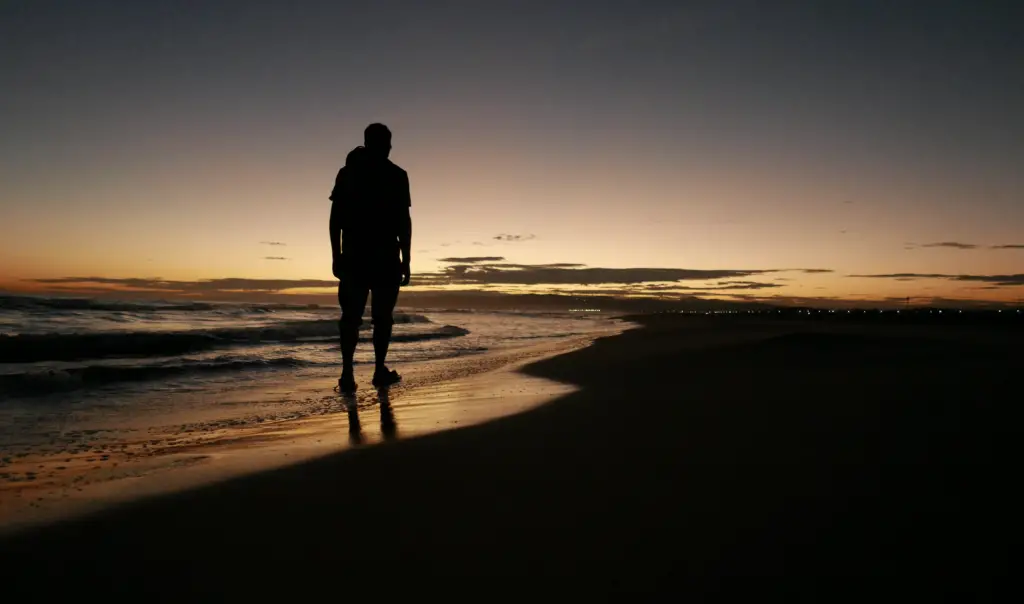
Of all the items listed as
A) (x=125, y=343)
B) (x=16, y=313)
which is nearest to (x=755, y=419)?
(x=125, y=343)

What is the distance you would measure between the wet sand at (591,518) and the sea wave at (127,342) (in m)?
11.5

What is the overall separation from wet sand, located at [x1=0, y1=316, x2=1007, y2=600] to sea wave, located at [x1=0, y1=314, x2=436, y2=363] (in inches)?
453

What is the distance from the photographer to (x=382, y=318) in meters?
6.93

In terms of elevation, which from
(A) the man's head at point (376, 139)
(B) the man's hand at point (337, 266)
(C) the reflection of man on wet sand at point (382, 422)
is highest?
(A) the man's head at point (376, 139)

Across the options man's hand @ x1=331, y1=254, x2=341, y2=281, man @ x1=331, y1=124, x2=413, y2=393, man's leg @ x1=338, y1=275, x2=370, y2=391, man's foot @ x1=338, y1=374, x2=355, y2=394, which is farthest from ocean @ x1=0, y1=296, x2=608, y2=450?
man's hand @ x1=331, y1=254, x2=341, y2=281

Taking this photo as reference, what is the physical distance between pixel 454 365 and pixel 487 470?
22.7 ft

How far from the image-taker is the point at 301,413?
515 centimetres

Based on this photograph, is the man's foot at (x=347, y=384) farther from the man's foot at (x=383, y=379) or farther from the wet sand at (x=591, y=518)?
the wet sand at (x=591, y=518)

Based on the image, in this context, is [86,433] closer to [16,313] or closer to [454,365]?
[454,365]

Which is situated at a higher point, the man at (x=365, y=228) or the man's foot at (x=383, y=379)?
the man at (x=365, y=228)

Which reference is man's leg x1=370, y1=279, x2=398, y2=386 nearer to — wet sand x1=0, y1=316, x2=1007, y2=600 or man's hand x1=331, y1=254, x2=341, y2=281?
man's hand x1=331, y1=254, x2=341, y2=281

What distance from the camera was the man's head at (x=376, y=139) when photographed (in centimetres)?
670

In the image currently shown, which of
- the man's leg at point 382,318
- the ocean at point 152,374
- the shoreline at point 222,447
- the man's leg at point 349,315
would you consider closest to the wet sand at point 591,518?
the shoreline at point 222,447

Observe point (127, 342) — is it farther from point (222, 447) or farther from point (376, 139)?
point (222, 447)
